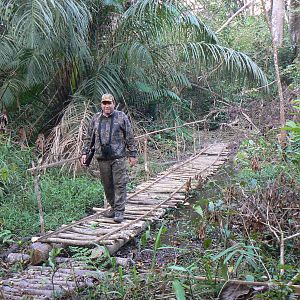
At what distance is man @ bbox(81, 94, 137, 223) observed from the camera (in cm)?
591

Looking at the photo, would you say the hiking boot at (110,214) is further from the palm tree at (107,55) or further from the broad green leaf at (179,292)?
the palm tree at (107,55)

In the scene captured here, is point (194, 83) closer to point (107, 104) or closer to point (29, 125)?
point (29, 125)

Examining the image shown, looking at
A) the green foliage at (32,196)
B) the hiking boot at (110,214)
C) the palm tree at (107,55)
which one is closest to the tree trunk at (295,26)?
the palm tree at (107,55)

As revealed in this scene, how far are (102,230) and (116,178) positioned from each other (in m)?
0.68

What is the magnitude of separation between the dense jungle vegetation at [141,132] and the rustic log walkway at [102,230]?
20 cm

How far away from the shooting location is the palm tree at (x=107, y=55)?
970 cm

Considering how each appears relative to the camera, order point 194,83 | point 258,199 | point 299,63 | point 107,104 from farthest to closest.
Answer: point 194,83, point 299,63, point 107,104, point 258,199

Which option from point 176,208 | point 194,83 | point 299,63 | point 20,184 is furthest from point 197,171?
point 194,83

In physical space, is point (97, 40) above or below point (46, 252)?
above

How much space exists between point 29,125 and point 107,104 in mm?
5355

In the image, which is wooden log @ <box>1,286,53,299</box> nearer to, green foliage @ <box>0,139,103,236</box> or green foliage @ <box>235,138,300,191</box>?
green foliage @ <box>0,139,103,236</box>

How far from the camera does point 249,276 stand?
11.6 feet

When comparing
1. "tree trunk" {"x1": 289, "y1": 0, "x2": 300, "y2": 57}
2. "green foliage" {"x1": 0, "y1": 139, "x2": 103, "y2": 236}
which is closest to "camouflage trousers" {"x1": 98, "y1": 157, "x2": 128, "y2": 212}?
"green foliage" {"x1": 0, "y1": 139, "x2": 103, "y2": 236}

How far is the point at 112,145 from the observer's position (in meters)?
5.92
